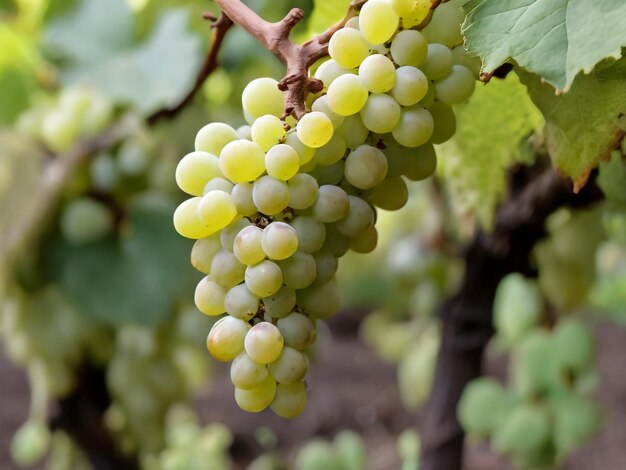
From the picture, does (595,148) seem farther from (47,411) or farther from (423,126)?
(47,411)

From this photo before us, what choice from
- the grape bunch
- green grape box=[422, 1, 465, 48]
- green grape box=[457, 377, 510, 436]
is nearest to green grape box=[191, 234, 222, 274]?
the grape bunch

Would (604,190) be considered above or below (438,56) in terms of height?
below

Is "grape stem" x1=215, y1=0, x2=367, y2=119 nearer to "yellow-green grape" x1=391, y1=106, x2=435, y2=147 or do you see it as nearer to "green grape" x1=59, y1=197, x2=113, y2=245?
"yellow-green grape" x1=391, y1=106, x2=435, y2=147

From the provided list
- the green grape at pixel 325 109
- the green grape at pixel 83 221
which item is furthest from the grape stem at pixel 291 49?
the green grape at pixel 83 221

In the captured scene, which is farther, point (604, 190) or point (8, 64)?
point (8, 64)

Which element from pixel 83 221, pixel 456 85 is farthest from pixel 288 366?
pixel 83 221

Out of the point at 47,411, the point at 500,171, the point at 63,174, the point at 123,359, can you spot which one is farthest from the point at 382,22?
the point at 47,411
